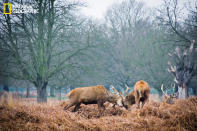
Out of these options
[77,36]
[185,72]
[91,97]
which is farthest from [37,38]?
[185,72]

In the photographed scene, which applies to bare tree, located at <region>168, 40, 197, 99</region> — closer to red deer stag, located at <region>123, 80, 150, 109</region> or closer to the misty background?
the misty background

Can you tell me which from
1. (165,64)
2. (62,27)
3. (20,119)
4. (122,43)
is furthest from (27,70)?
(165,64)

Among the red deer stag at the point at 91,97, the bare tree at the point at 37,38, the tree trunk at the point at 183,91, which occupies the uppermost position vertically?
the bare tree at the point at 37,38

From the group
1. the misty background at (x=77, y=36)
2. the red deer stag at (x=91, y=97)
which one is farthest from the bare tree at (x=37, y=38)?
the red deer stag at (x=91, y=97)

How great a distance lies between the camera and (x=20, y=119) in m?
3.69

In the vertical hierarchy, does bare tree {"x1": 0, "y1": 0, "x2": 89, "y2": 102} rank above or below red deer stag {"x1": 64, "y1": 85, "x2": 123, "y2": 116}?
above

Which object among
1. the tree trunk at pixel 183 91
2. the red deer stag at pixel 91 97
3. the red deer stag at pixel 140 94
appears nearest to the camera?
the red deer stag at pixel 91 97

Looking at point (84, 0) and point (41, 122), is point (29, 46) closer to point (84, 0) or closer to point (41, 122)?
point (84, 0)

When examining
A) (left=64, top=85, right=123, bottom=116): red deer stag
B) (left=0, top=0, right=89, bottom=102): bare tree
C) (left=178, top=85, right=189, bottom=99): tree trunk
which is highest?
(left=0, top=0, right=89, bottom=102): bare tree

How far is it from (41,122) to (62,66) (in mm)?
6534

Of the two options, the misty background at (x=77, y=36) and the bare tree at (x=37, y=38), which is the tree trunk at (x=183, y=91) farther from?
the bare tree at (x=37, y=38)

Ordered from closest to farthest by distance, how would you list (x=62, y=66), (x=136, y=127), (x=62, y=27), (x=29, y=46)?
(x=136, y=127)
(x=29, y=46)
(x=62, y=27)
(x=62, y=66)

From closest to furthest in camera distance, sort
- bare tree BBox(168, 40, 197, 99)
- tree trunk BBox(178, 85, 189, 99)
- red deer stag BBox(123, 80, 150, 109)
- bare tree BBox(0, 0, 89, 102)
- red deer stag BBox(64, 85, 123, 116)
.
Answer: red deer stag BBox(64, 85, 123, 116)
red deer stag BBox(123, 80, 150, 109)
bare tree BBox(0, 0, 89, 102)
bare tree BBox(168, 40, 197, 99)
tree trunk BBox(178, 85, 189, 99)

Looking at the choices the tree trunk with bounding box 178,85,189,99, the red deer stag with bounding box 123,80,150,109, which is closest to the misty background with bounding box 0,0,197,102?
the tree trunk with bounding box 178,85,189,99
